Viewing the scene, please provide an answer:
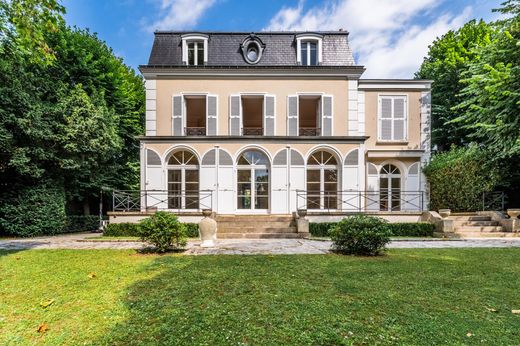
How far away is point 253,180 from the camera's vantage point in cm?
1490

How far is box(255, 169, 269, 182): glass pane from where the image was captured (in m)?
14.9

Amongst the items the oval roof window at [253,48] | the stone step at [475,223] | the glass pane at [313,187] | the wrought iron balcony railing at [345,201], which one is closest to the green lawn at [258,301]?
the stone step at [475,223]

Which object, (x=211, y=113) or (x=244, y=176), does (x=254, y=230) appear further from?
(x=211, y=113)

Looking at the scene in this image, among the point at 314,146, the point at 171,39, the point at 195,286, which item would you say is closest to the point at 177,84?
the point at 171,39

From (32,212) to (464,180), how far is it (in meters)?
20.6

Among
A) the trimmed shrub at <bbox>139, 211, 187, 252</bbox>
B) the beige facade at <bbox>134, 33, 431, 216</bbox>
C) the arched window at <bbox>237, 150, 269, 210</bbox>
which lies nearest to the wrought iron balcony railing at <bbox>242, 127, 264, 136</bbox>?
the beige facade at <bbox>134, 33, 431, 216</bbox>

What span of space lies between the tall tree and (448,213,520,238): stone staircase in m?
8.80

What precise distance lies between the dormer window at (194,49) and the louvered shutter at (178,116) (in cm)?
218

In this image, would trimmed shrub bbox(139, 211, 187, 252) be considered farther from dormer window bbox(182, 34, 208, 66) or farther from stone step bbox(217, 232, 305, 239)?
dormer window bbox(182, 34, 208, 66)

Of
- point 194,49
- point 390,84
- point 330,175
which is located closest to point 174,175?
point 194,49

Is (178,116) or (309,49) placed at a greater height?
(309,49)

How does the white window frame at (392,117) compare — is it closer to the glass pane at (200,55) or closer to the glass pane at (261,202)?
the glass pane at (261,202)

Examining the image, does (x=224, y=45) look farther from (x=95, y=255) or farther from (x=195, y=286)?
(x=195, y=286)

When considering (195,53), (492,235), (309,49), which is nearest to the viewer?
(492,235)
